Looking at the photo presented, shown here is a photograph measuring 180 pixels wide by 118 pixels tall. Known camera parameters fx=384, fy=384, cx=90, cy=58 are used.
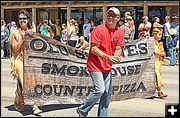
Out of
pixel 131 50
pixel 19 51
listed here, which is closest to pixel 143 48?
pixel 131 50

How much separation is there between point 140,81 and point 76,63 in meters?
1.45

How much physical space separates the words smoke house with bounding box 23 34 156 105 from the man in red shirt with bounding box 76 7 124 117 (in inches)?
44.1

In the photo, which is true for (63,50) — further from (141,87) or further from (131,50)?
(141,87)

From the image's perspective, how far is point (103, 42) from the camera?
597cm

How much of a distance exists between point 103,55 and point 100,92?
588 millimetres

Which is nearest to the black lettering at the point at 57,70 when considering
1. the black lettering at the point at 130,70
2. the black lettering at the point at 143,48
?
the black lettering at the point at 130,70

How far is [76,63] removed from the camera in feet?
24.3

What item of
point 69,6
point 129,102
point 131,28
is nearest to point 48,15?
point 69,6

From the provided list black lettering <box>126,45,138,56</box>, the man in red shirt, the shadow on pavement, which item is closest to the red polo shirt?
the man in red shirt

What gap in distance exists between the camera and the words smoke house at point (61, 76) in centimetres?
706

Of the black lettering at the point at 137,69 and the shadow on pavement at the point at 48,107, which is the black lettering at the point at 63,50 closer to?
the shadow on pavement at the point at 48,107

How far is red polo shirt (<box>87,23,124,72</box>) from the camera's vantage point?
5.93m

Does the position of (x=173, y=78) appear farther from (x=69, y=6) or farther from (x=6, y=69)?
(x=69, y=6)

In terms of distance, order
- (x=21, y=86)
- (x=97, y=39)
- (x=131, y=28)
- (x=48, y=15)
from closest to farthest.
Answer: (x=97, y=39) < (x=21, y=86) < (x=131, y=28) < (x=48, y=15)
